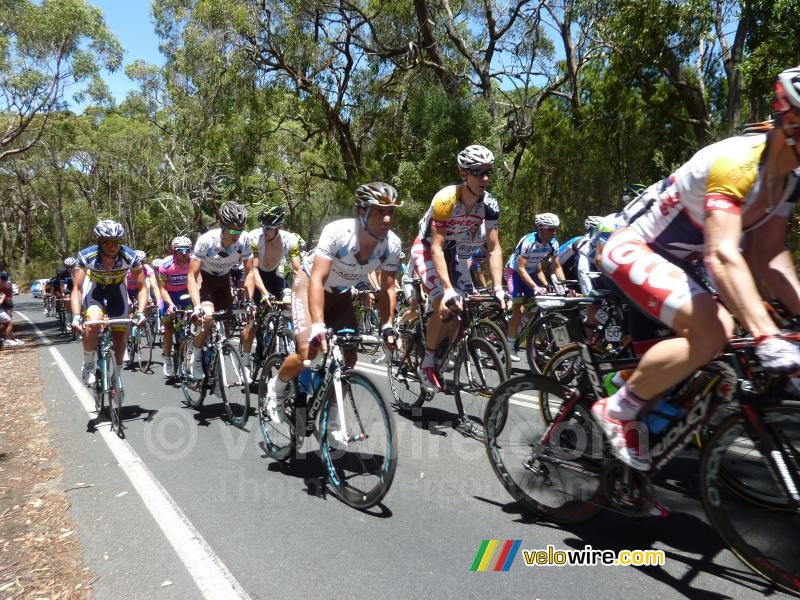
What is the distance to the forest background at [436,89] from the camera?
14055 mm

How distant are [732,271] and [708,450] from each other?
2.87 ft

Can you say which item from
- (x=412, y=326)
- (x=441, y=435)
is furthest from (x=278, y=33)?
(x=441, y=435)

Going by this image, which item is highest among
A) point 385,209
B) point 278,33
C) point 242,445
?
point 278,33

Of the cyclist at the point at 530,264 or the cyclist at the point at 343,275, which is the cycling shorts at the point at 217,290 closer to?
the cyclist at the point at 343,275

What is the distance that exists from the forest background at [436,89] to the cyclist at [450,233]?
26.0 feet

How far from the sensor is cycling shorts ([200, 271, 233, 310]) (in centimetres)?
793

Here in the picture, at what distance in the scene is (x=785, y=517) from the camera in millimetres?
2795

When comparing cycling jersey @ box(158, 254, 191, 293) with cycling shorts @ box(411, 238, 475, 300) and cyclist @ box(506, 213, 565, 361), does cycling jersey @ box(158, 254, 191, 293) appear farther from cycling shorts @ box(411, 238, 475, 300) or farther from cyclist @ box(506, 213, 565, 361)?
cyclist @ box(506, 213, 565, 361)

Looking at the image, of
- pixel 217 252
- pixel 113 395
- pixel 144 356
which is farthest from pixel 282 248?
pixel 144 356

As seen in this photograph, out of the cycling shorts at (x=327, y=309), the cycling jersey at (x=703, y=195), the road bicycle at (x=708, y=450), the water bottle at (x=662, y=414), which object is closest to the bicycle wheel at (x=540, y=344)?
the cycling shorts at (x=327, y=309)

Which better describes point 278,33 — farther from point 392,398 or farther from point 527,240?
point 392,398

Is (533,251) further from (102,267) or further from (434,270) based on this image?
(102,267)

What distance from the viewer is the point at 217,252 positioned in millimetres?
7453

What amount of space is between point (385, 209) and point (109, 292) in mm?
4442
